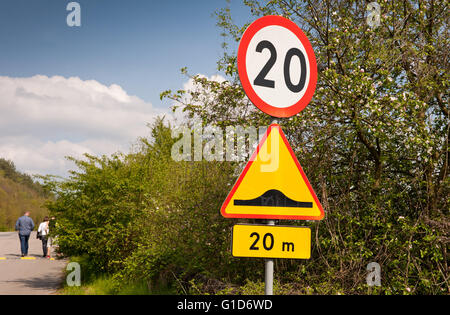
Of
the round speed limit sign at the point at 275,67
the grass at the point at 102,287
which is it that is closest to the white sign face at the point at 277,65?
the round speed limit sign at the point at 275,67

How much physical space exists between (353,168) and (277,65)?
3461 mm

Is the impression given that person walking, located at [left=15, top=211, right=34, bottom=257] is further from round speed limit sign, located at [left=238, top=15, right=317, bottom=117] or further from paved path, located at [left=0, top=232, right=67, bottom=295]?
round speed limit sign, located at [left=238, top=15, right=317, bottom=117]

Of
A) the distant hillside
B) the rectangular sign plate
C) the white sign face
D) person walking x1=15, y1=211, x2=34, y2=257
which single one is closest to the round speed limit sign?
the white sign face

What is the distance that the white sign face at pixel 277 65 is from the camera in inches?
136

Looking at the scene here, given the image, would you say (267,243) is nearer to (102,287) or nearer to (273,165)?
(273,165)

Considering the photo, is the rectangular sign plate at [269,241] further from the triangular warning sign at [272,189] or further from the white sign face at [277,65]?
the white sign face at [277,65]

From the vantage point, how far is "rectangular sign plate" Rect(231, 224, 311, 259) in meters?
3.14

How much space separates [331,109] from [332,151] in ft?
2.33

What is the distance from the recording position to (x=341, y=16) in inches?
263

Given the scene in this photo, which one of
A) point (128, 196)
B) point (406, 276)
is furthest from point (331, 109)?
point (128, 196)

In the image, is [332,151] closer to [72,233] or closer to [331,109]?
[331,109]

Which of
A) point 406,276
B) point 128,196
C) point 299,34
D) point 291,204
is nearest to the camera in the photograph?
point 291,204

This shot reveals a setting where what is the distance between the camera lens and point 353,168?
21.3ft

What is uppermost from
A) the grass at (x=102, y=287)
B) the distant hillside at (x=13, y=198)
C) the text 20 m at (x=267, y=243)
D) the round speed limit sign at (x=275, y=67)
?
the round speed limit sign at (x=275, y=67)
